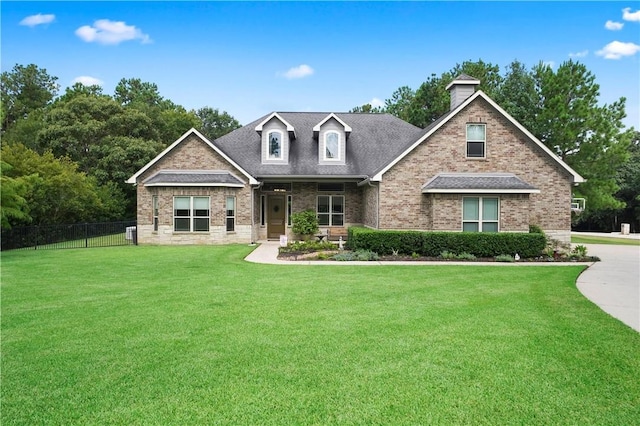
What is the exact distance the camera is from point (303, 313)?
7.34 meters

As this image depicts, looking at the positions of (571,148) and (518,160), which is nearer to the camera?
(518,160)

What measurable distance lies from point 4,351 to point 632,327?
9371 millimetres

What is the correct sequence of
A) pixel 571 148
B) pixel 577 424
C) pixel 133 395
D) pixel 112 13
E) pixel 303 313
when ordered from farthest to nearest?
pixel 571 148
pixel 112 13
pixel 303 313
pixel 133 395
pixel 577 424

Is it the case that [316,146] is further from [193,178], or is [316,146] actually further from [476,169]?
[476,169]

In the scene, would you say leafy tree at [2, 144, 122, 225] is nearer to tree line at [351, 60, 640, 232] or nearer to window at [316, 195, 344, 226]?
window at [316, 195, 344, 226]

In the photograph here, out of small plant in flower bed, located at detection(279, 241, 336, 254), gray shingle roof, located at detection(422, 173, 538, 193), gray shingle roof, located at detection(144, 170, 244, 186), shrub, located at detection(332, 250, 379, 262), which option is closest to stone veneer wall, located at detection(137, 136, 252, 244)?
gray shingle roof, located at detection(144, 170, 244, 186)

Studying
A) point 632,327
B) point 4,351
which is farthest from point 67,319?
point 632,327

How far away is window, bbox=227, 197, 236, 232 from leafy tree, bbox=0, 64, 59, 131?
1639 inches

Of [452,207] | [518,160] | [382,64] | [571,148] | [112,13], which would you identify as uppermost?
[382,64]

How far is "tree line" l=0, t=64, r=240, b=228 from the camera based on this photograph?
20609 millimetres

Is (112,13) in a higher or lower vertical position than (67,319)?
higher

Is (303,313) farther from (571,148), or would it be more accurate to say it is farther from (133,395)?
(571,148)

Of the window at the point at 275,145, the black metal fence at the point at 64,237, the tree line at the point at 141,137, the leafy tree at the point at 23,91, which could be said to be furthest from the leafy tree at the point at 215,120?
the window at the point at 275,145

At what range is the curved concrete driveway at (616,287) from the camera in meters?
7.59
